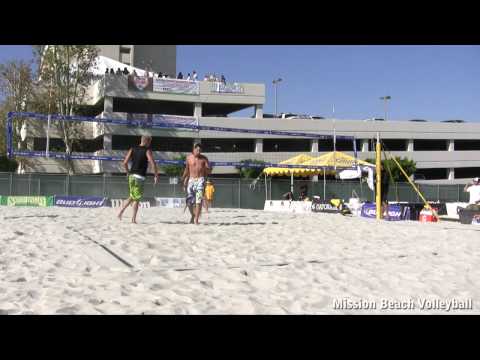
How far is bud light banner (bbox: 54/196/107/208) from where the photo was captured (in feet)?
56.2

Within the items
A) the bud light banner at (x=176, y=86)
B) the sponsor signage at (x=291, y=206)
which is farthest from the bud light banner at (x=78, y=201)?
the bud light banner at (x=176, y=86)

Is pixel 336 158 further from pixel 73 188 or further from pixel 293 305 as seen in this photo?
pixel 293 305

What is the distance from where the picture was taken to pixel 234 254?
199 inches

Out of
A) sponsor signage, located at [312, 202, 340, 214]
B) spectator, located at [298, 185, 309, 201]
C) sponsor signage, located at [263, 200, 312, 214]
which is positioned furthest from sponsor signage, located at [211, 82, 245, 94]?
sponsor signage, located at [312, 202, 340, 214]

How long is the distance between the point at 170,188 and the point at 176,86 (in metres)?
21.5

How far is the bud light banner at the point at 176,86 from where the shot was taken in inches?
1574

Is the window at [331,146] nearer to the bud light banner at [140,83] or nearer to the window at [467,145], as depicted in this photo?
the window at [467,145]

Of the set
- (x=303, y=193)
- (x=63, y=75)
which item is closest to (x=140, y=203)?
(x=303, y=193)

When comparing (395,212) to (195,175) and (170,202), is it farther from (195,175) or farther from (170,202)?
(170,202)

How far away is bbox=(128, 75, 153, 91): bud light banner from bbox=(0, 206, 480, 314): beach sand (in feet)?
111

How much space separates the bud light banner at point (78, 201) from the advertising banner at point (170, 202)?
2287 millimetres

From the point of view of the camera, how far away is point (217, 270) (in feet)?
13.6
